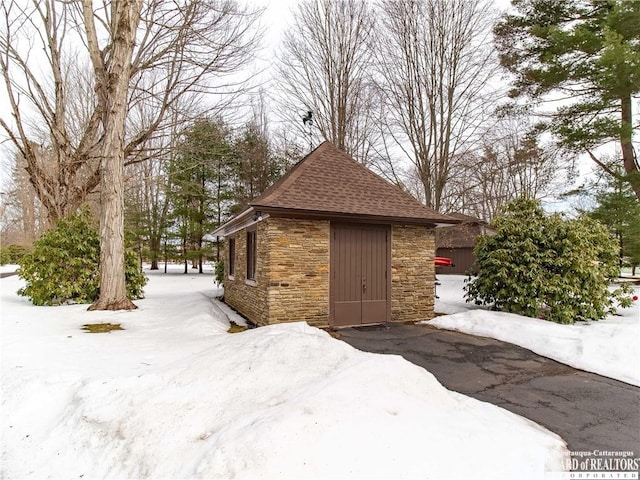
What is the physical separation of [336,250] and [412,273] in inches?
80.6

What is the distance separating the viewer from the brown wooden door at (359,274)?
23.3 ft

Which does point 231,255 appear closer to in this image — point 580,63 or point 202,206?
point 580,63

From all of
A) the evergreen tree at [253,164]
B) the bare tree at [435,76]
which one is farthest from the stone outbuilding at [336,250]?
the evergreen tree at [253,164]

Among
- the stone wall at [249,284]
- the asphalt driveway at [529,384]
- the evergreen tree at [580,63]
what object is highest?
the evergreen tree at [580,63]

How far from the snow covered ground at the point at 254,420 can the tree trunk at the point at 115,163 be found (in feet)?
10.2

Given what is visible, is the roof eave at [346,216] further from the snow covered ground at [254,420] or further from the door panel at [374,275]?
the snow covered ground at [254,420]

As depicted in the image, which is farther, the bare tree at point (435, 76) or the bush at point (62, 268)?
the bare tree at point (435, 76)

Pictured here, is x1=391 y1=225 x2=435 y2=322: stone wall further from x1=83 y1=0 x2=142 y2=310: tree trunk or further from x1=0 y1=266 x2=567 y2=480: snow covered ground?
x1=83 y1=0 x2=142 y2=310: tree trunk

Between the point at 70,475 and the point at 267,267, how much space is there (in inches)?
167

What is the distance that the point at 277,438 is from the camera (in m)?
2.55

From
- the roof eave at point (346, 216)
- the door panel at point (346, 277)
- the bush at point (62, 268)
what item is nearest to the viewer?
the roof eave at point (346, 216)

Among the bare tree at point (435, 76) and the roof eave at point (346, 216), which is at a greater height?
the bare tree at point (435, 76)

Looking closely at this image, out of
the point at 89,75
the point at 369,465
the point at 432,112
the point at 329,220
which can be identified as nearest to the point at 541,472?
the point at 369,465

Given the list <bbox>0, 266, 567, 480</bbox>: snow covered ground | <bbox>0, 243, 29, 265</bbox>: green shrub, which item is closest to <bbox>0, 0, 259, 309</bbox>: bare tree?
<bbox>0, 266, 567, 480</bbox>: snow covered ground
